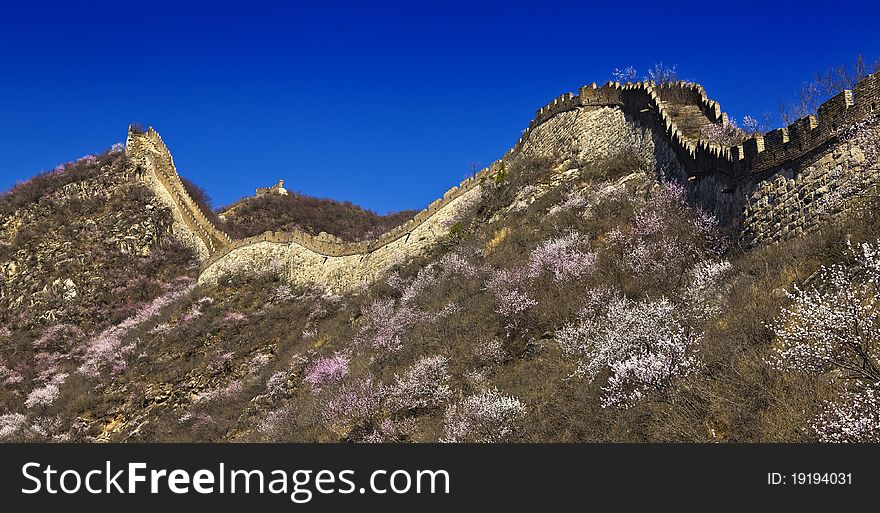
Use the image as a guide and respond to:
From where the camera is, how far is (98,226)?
49.8 meters

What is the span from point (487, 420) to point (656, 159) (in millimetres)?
16240

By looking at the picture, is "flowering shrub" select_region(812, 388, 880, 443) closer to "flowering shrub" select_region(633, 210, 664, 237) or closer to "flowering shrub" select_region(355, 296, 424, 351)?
"flowering shrub" select_region(633, 210, 664, 237)

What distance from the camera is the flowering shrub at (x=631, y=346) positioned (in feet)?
37.8

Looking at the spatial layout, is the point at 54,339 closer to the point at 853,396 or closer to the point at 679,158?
the point at 679,158

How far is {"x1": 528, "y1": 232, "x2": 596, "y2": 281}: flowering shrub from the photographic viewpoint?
19.9 meters

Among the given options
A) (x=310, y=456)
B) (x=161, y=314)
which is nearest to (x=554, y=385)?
(x=310, y=456)

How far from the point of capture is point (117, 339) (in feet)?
123

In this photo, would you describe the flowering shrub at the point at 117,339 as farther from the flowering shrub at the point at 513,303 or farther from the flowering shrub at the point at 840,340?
the flowering shrub at the point at 840,340

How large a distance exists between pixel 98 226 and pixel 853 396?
50.7 metres

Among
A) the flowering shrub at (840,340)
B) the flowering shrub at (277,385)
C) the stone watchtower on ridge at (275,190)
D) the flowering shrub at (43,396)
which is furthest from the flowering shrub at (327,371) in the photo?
the stone watchtower on ridge at (275,190)

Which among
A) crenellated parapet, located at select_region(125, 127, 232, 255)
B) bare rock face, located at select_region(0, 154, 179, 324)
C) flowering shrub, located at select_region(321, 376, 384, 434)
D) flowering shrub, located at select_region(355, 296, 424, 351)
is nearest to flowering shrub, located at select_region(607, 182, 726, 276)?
flowering shrub, located at select_region(355, 296, 424, 351)

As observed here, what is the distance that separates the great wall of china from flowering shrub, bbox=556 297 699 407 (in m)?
4.09

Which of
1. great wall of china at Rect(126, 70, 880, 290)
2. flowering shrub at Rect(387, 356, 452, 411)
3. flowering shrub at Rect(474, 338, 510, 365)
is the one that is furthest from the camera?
flowering shrub at Rect(474, 338, 510, 365)

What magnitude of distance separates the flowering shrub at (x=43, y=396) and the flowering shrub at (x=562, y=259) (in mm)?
23498
